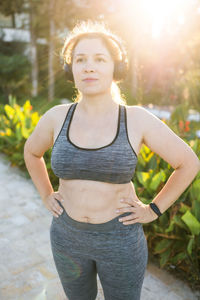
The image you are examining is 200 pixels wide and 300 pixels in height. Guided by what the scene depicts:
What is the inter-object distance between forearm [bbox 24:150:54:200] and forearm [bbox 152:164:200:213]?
0.79 m

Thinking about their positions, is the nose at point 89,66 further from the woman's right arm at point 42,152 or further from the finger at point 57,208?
the finger at point 57,208

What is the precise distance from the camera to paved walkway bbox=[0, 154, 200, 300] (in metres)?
2.87

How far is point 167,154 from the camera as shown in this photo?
66.0 inches

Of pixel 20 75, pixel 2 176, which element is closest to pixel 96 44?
pixel 2 176

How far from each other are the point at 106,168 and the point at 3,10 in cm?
2127

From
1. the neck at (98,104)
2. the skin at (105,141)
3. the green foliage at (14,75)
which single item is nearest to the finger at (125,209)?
the skin at (105,141)

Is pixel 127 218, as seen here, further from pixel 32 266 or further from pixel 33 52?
pixel 33 52

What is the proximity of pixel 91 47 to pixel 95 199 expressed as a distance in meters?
0.87

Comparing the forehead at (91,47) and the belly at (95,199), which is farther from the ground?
the forehead at (91,47)

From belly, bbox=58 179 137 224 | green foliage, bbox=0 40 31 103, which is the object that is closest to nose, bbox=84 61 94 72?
belly, bbox=58 179 137 224

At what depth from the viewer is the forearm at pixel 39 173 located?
2120 mm

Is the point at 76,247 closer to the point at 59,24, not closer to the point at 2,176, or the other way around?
the point at 2,176

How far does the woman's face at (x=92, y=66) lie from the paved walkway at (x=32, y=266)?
207 cm

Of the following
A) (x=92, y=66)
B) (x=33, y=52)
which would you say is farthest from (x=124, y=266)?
(x=33, y=52)
